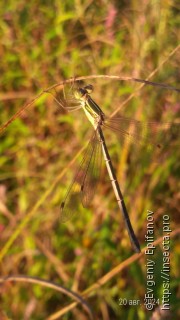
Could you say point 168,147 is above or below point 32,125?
below

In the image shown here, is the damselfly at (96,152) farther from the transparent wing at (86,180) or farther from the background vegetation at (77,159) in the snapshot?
the background vegetation at (77,159)

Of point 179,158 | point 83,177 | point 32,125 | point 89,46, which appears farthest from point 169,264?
point 89,46

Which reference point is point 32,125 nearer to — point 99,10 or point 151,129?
point 99,10

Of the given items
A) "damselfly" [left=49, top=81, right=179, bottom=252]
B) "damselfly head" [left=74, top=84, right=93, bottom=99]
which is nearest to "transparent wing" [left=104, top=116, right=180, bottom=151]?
"damselfly" [left=49, top=81, right=179, bottom=252]

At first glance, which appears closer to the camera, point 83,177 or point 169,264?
point 83,177

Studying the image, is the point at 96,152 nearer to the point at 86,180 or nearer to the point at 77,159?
the point at 86,180

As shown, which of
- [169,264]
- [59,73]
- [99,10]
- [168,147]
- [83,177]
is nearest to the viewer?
[83,177]
